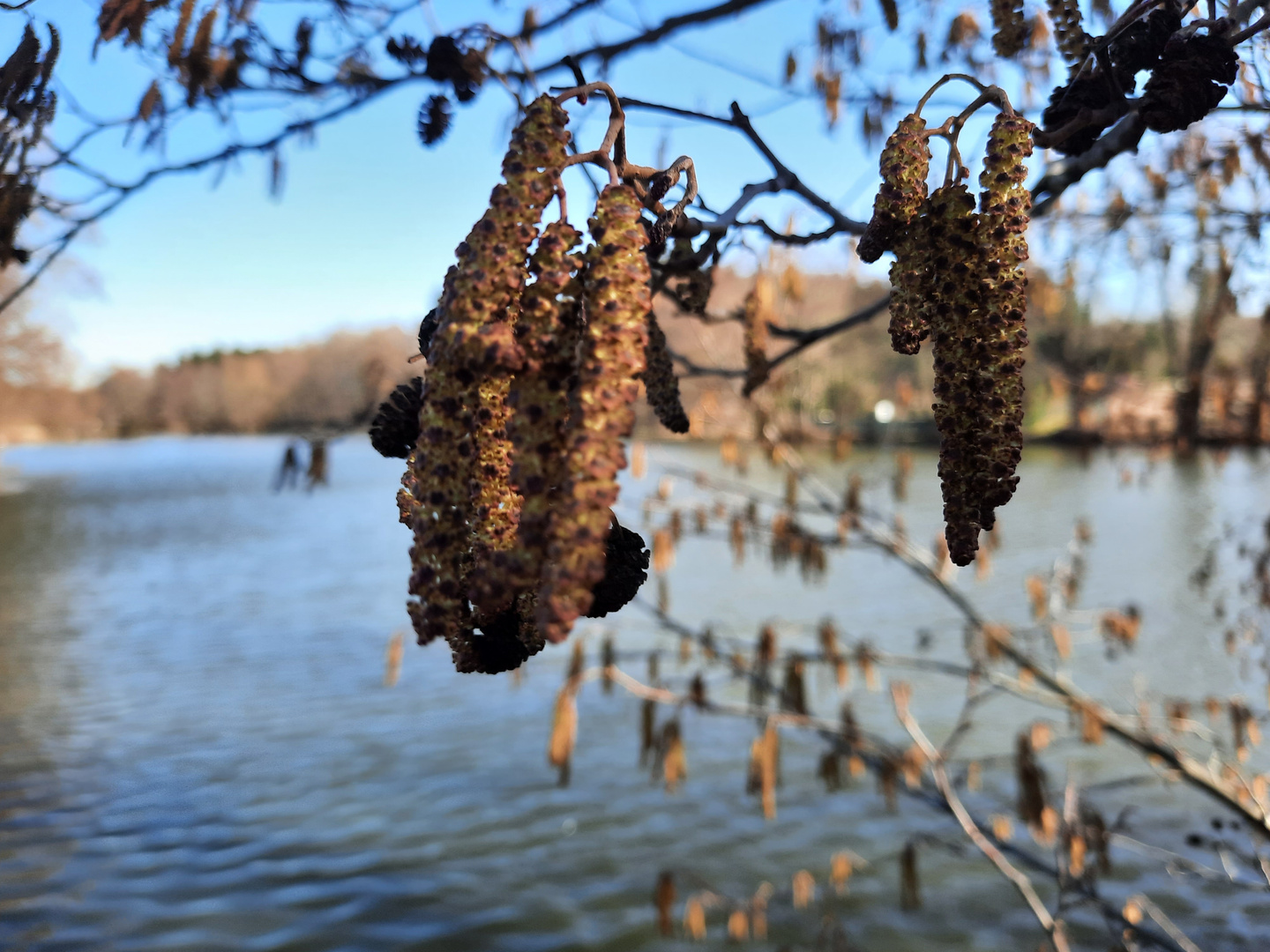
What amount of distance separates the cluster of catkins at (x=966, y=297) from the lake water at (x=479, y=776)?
525 cm

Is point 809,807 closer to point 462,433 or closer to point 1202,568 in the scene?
point 1202,568

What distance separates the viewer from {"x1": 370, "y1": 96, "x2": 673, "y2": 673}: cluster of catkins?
77 cm

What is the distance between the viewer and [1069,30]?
4.81ft

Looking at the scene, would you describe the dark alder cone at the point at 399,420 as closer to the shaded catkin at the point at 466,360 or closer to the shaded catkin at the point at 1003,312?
the shaded catkin at the point at 466,360

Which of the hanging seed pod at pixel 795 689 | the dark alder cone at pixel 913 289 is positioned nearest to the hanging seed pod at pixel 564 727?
the hanging seed pod at pixel 795 689

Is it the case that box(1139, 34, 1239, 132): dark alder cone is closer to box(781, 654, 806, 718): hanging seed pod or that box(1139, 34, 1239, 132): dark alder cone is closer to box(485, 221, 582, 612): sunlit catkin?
box(485, 221, 582, 612): sunlit catkin

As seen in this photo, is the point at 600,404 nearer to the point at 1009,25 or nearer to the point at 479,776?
the point at 1009,25

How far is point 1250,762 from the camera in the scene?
12023 millimetres

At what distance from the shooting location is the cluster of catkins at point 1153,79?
4.25 ft

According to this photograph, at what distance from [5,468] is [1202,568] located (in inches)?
2905

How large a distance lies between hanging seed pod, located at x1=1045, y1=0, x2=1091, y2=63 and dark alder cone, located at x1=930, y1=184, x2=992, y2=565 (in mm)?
583

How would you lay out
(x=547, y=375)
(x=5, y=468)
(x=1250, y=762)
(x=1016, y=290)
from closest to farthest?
(x=547, y=375) → (x=1016, y=290) → (x=1250, y=762) → (x=5, y=468)

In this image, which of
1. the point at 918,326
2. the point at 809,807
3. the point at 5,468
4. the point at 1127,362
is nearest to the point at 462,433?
the point at 918,326

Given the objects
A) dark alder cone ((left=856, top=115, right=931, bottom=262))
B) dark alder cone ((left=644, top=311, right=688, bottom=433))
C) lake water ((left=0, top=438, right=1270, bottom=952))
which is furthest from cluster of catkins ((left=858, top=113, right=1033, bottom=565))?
lake water ((left=0, top=438, right=1270, bottom=952))
